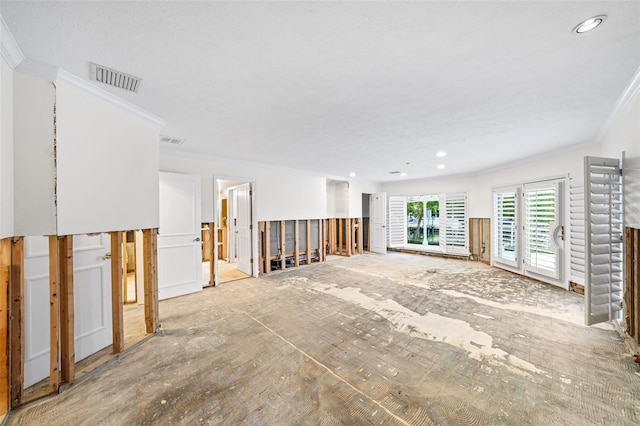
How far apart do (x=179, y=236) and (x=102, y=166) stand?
6.60ft

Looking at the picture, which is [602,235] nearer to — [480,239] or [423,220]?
[480,239]

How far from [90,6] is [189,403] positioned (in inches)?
99.7

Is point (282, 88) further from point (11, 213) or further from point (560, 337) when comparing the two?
point (560, 337)

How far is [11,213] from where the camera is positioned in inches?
67.6

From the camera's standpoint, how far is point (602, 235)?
9.22 feet

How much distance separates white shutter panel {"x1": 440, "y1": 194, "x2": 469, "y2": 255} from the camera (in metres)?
6.94

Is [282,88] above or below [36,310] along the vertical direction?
above

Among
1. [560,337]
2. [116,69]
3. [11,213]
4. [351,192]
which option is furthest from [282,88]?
[351,192]

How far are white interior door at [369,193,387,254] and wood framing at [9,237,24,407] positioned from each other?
7.46 m

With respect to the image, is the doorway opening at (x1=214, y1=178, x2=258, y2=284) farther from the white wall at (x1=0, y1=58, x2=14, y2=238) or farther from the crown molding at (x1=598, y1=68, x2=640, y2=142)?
the crown molding at (x1=598, y1=68, x2=640, y2=142)

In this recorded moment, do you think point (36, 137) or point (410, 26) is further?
point (36, 137)

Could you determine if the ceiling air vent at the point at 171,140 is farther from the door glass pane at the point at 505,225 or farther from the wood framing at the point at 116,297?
the door glass pane at the point at 505,225

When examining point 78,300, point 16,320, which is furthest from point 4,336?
point 78,300

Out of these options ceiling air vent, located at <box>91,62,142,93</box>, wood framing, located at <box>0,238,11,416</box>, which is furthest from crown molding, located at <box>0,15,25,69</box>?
wood framing, located at <box>0,238,11,416</box>
